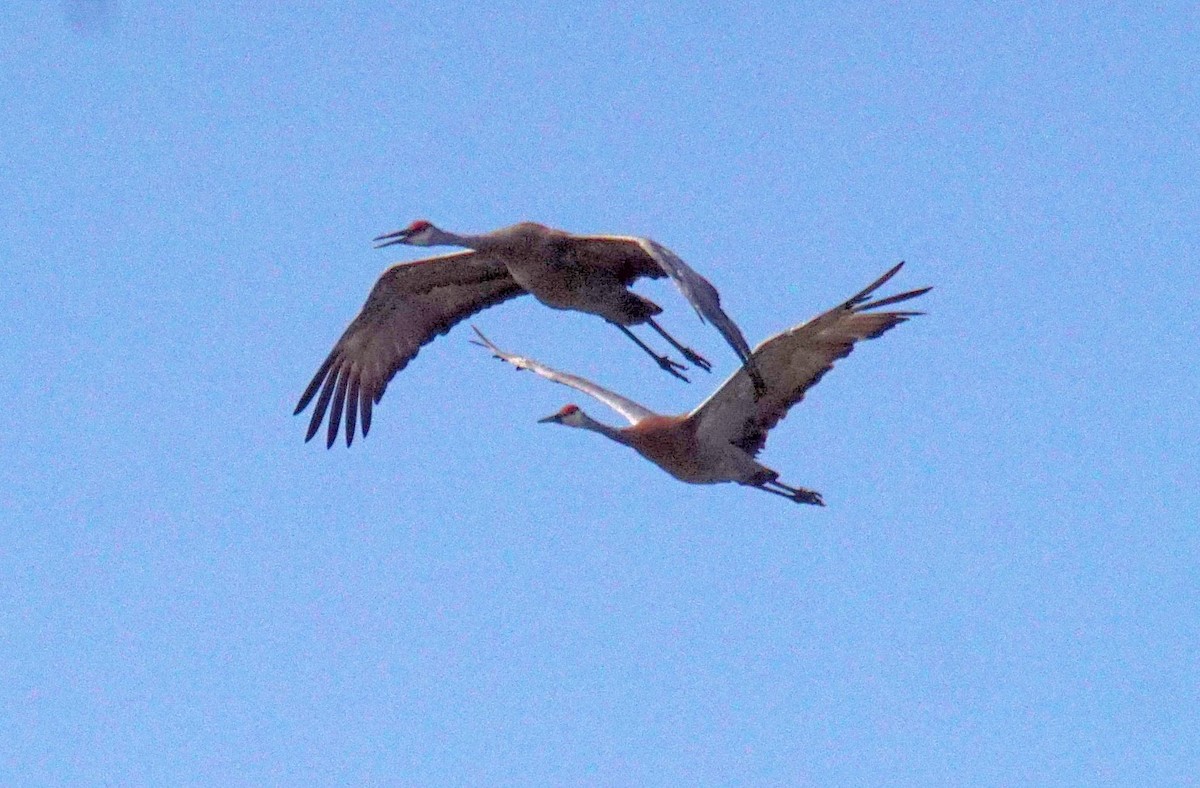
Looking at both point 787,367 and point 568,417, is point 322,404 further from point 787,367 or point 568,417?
point 787,367

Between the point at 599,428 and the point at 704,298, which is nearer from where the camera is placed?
the point at 704,298

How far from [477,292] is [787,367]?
375cm

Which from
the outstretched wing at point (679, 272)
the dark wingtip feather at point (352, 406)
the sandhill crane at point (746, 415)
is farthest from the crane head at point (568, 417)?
the dark wingtip feather at point (352, 406)

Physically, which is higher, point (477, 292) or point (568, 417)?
point (477, 292)

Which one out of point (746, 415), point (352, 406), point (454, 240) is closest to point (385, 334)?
point (352, 406)

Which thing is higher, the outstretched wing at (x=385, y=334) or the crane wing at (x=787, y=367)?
the outstretched wing at (x=385, y=334)

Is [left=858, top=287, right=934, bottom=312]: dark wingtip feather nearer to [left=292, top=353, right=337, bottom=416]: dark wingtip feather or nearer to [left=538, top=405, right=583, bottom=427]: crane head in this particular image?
[left=538, top=405, right=583, bottom=427]: crane head

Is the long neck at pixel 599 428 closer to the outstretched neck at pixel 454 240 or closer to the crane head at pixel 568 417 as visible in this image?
the crane head at pixel 568 417

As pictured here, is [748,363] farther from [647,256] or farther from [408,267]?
[408,267]

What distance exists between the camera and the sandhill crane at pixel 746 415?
12.7 meters

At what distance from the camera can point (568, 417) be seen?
47.5 feet

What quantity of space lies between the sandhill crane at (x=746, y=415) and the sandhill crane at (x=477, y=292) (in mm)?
246

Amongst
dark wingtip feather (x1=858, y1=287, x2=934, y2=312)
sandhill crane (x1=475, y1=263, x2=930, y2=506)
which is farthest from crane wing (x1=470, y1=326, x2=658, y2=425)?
dark wingtip feather (x1=858, y1=287, x2=934, y2=312)

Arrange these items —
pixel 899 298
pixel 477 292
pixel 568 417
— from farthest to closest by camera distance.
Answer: pixel 477 292 < pixel 568 417 < pixel 899 298
